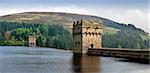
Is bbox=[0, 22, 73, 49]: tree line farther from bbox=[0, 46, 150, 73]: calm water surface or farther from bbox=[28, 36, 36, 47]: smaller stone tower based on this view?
bbox=[0, 46, 150, 73]: calm water surface

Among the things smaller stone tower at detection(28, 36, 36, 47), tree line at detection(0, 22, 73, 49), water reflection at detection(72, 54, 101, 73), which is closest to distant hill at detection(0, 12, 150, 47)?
tree line at detection(0, 22, 73, 49)

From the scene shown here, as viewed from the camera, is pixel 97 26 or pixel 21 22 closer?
pixel 97 26

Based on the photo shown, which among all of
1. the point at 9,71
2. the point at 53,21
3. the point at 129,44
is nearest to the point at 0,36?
the point at 53,21

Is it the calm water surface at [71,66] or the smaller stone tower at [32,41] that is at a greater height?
the calm water surface at [71,66]

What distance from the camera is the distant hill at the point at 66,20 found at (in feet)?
382

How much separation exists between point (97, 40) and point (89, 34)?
1.66m

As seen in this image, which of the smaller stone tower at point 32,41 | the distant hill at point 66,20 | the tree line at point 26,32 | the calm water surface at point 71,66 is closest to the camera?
the calm water surface at point 71,66

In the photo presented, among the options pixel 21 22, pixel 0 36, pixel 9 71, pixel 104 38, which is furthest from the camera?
pixel 21 22

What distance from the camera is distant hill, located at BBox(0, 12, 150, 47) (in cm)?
11644

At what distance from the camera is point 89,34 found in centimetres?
5222

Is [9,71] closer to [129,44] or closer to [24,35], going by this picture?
[129,44]

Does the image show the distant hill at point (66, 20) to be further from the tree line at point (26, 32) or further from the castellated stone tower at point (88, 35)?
the castellated stone tower at point (88, 35)

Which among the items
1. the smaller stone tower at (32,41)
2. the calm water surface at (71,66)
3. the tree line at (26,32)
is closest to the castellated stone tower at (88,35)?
the calm water surface at (71,66)

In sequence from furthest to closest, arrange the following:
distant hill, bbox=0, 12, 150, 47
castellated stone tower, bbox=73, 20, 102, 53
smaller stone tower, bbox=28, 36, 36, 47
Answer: distant hill, bbox=0, 12, 150, 47 → smaller stone tower, bbox=28, 36, 36, 47 → castellated stone tower, bbox=73, 20, 102, 53
